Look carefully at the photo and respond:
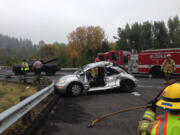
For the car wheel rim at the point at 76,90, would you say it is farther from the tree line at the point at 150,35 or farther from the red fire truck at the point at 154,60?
the tree line at the point at 150,35

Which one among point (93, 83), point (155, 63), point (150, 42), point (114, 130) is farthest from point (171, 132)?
point (150, 42)

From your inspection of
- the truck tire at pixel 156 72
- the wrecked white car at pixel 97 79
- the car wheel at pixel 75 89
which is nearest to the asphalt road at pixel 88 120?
the car wheel at pixel 75 89

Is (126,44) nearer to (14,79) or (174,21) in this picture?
(174,21)

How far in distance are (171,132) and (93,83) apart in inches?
290

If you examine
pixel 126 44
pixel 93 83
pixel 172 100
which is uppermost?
pixel 126 44

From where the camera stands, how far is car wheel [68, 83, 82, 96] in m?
8.18

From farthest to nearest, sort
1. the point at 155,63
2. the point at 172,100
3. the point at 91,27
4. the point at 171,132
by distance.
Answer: the point at 91,27 < the point at 155,63 < the point at 172,100 < the point at 171,132

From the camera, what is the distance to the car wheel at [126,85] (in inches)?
353

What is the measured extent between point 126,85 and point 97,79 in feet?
4.78

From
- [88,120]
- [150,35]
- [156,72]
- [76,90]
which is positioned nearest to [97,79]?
[76,90]

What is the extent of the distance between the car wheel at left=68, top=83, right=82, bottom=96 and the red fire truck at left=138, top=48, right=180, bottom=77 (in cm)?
969

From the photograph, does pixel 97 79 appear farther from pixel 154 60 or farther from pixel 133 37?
pixel 133 37

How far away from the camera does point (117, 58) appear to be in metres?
18.3

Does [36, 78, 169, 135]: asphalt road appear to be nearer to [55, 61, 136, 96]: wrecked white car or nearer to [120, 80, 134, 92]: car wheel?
[55, 61, 136, 96]: wrecked white car
